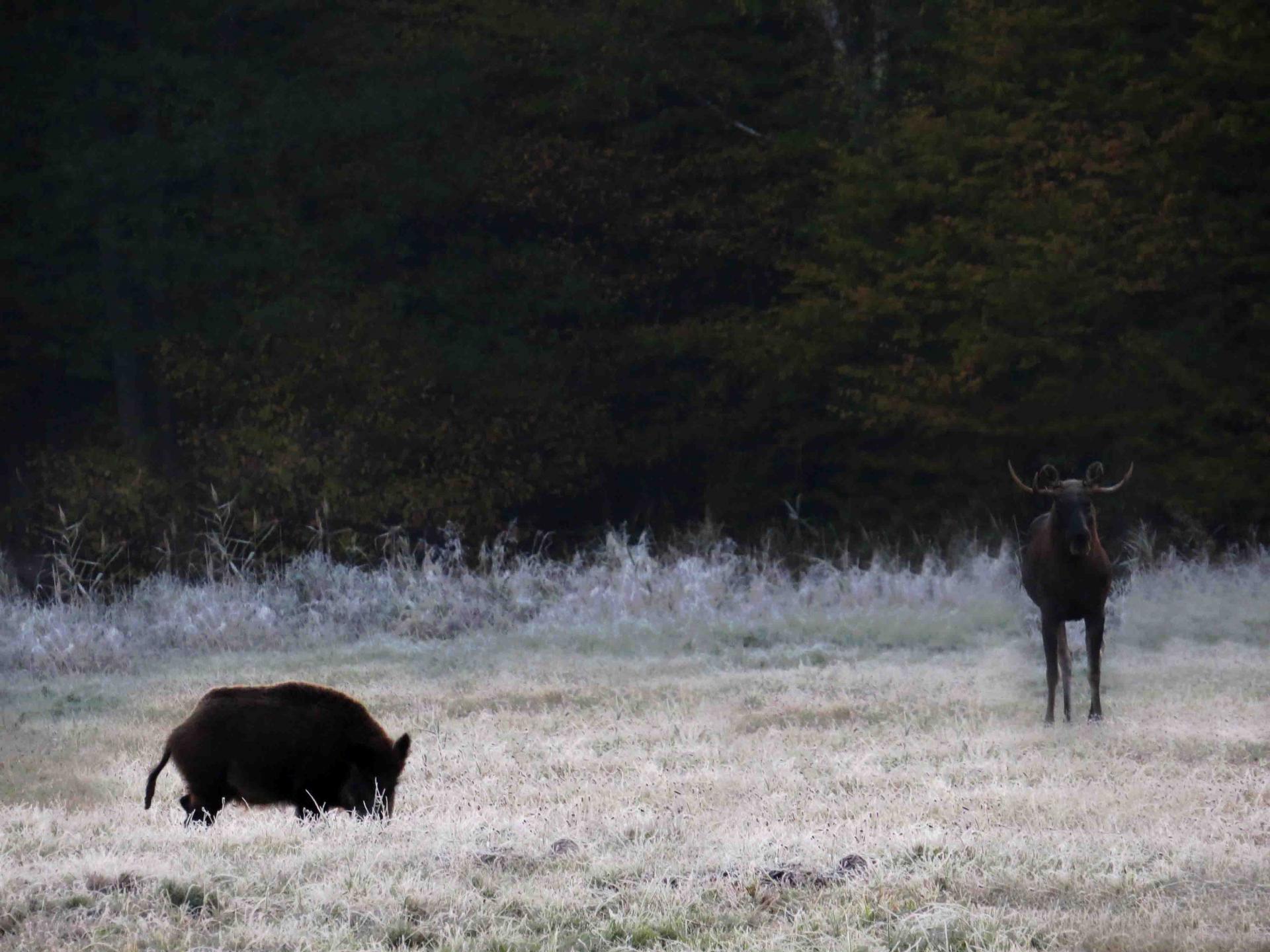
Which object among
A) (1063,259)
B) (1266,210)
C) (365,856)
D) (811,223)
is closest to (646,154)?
(811,223)

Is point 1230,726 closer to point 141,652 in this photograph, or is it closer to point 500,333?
point 141,652

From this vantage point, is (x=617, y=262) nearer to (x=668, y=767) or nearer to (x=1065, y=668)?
(x=1065, y=668)

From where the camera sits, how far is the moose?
9180 millimetres

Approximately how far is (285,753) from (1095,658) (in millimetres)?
4888

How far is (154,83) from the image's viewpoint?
2114 cm

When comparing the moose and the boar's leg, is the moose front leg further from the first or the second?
the boar's leg

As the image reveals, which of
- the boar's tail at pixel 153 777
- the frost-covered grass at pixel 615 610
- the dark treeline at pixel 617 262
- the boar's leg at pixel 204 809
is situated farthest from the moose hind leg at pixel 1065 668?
the dark treeline at pixel 617 262

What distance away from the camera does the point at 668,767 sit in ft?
26.6

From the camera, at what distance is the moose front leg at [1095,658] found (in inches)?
364

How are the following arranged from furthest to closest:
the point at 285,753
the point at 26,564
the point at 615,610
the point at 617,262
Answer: the point at 617,262 < the point at 26,564 < the point at 615,610 < the point at 285,753

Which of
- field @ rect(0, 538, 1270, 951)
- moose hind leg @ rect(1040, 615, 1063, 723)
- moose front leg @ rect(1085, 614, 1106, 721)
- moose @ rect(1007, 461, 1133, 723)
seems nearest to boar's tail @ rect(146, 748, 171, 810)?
field @ rect(0, 538, 1270, 951)

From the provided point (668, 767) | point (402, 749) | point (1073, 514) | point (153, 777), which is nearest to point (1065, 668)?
point (1073, 514)

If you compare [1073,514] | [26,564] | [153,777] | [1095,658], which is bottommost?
[26,564]

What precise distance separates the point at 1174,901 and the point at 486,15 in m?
18.2
